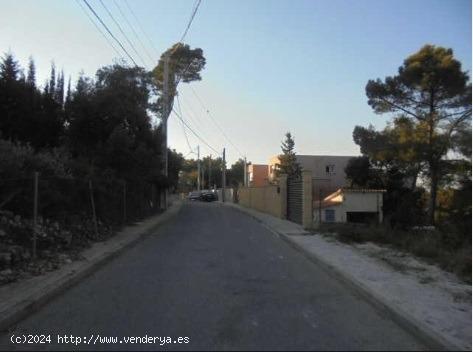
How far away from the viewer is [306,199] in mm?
25328

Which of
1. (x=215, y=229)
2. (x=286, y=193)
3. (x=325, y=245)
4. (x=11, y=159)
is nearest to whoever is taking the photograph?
(x=11, y=159)

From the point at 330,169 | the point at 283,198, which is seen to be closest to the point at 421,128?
the point at 283,198

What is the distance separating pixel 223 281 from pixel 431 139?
2956cm

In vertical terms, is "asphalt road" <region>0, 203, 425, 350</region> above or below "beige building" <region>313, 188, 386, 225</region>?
below

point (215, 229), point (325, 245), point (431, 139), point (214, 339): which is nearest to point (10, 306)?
point (214, 339)

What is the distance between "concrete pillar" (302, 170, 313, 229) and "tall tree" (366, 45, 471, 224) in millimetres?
11336

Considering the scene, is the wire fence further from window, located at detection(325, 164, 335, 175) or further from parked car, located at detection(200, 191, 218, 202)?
window, located at detection(325, 164, 335, 175)

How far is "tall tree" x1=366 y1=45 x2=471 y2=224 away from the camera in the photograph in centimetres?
3572

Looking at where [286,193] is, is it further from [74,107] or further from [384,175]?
[384,175]

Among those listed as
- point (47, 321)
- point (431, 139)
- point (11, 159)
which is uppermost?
point (431, 139)

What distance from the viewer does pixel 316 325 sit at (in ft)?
23.4

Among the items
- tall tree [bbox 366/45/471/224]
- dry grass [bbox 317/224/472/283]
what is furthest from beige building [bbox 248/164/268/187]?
dry grass [bbox 317/224/472/283]

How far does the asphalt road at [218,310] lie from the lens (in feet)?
21.3

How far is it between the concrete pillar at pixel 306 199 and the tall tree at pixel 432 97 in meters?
11.3
